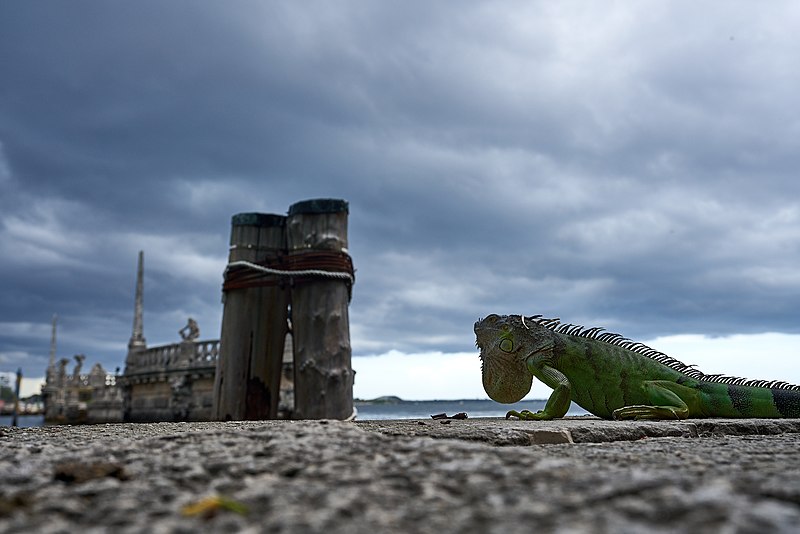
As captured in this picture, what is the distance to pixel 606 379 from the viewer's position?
5.68 metres

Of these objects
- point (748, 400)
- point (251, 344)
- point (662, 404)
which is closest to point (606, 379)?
point (662, 404)

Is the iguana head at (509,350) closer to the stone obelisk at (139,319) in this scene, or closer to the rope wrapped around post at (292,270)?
Result: the rope wrapped around post at (292,270)

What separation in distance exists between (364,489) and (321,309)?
4.67 m

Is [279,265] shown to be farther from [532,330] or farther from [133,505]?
[133,505]

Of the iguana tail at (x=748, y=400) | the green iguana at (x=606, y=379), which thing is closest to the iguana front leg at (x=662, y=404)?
the green iguana at (x=606, y=379)

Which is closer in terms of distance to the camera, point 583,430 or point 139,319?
point 583,430

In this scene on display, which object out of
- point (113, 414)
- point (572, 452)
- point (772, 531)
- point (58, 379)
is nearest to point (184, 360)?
point (113, 414)

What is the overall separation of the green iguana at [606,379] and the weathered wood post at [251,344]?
2.21 metres

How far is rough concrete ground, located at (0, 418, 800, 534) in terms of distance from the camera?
5.28 ft

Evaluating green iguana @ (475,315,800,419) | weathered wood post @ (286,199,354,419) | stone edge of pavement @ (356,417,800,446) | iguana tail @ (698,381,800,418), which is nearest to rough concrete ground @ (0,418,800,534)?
stone edge of pavement @ (356,417,800,446)

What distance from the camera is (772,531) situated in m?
1.46

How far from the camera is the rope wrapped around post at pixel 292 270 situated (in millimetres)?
6543

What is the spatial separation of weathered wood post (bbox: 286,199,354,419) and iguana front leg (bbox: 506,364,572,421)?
1.75 meters

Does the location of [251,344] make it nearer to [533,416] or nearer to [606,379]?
[533,416]
